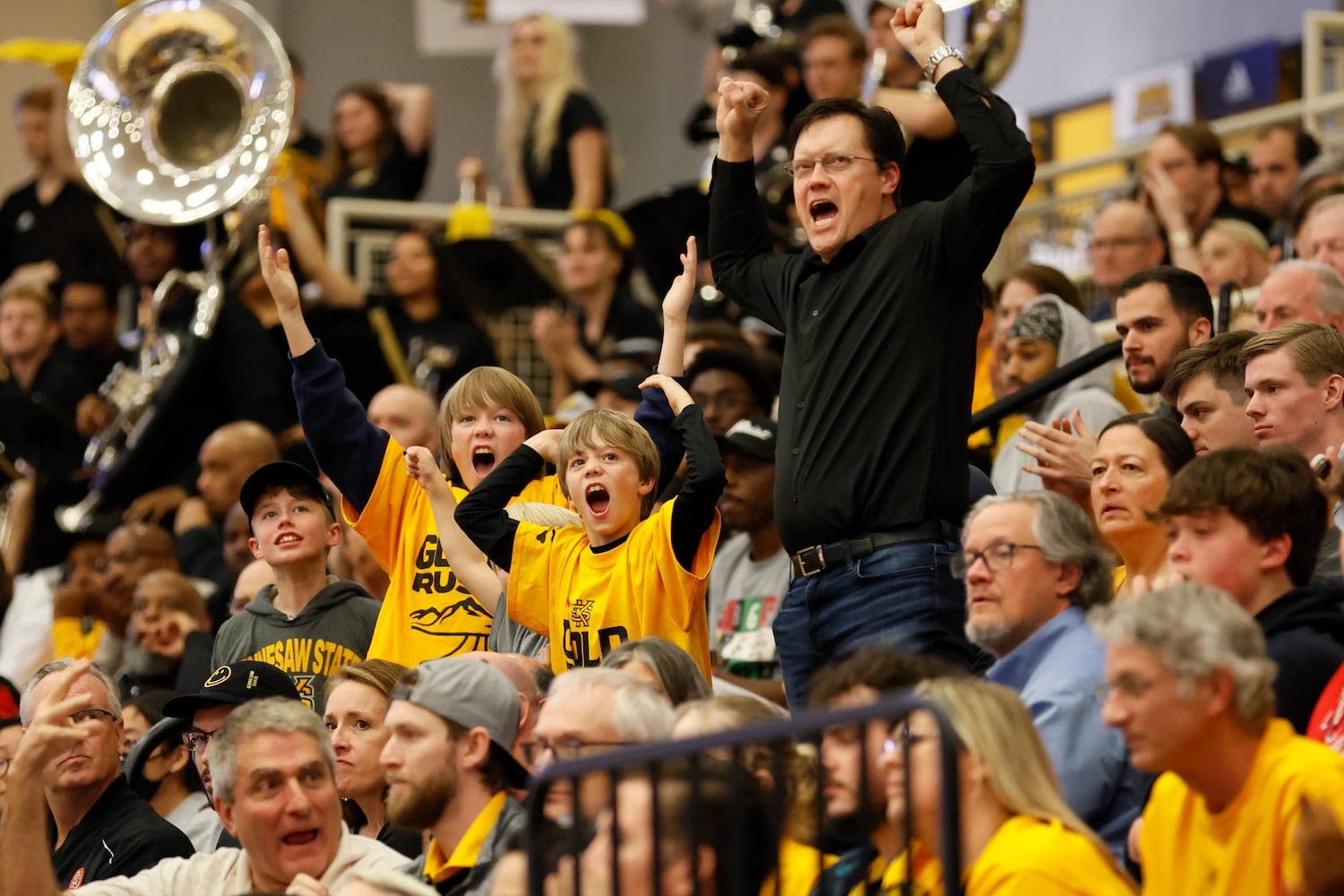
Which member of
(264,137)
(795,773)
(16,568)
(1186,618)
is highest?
(264,137)

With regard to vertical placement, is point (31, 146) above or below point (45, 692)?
above

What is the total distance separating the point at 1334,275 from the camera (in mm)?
5703

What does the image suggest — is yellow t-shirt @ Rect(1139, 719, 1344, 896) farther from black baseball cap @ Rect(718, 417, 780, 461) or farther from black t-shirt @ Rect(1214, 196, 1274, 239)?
black t-shirt @ Rect(1214, 196, 1274, 239)

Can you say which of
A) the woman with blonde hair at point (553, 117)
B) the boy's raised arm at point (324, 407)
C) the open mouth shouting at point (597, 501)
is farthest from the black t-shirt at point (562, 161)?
the open mouth shouting at point (597, 501)

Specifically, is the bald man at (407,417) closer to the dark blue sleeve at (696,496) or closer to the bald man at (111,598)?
the bald man at (111,598)

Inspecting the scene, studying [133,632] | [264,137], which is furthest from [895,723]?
[264,137]

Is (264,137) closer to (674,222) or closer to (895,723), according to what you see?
(674,222)

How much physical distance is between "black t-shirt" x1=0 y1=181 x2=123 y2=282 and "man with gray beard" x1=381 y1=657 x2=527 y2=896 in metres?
6.81

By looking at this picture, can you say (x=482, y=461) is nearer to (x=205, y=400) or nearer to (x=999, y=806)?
(x=999, y=806)

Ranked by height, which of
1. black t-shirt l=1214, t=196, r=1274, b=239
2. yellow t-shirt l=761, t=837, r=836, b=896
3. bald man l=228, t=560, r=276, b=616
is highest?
black t-shirt l=1214, t=196, r=1274, b=239

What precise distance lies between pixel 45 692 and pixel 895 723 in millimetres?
2853

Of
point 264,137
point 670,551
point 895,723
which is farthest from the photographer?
point 264,137

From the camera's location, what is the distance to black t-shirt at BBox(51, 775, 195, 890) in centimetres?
507

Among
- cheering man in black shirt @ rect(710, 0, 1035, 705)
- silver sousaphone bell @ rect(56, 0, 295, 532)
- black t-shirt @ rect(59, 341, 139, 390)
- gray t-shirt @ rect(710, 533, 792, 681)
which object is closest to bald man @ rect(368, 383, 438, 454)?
gray t-shirt @ rect(710, 533, 792, 681)
